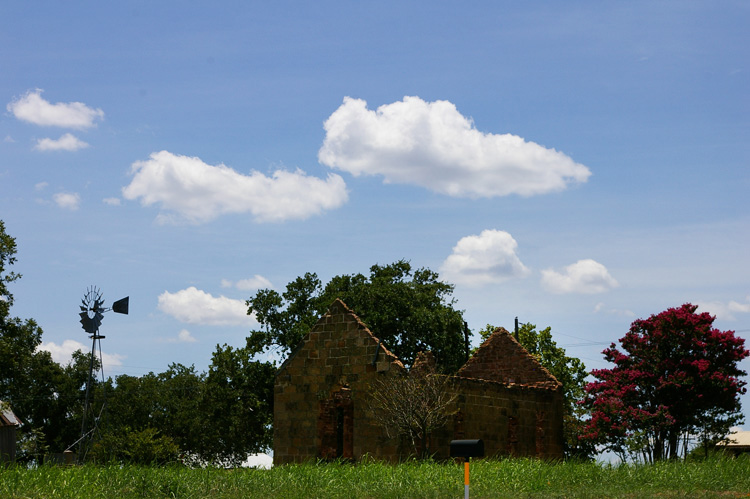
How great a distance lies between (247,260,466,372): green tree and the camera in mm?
40438

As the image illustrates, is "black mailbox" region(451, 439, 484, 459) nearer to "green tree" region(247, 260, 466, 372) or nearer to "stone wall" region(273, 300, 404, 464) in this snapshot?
"stone wall" region(273, 300, 404, 464)

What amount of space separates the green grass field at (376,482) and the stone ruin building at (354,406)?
4998 millimetres

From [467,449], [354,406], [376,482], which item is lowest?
[376,482]

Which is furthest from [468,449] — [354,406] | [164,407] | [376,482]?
[164,407]

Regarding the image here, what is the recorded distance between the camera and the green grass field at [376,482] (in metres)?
13.1

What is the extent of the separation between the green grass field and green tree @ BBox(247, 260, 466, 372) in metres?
23.3

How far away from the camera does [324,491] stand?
13516mm

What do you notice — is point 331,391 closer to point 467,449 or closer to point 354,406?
point 354,406

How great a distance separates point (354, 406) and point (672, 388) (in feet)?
44.0

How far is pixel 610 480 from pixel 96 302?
21.2 meters

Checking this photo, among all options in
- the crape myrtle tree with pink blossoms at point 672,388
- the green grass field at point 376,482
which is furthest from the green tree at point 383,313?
the green grass field at point 376,482

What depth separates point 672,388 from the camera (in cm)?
2931

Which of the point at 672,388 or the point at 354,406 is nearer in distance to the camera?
the point at 354,406

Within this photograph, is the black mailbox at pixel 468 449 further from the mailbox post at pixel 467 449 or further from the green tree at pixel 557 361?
the green tree at pixel 557 361
